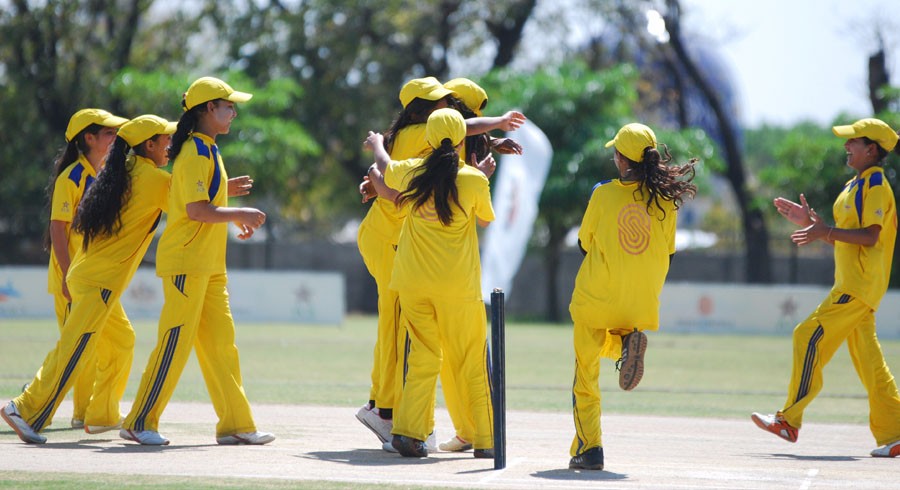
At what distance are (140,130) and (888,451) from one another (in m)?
5.36

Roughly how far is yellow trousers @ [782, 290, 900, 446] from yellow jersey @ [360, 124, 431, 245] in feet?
9.30

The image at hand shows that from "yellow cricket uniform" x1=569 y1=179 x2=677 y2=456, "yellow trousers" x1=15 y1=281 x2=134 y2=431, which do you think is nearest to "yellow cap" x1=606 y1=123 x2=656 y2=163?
"yellow cricket uniform" x1=569 y1=179 x2=677 y2=456

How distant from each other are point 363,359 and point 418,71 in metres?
22.4

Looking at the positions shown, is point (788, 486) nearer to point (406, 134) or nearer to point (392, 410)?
point (392, 410)

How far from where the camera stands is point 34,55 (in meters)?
34.0

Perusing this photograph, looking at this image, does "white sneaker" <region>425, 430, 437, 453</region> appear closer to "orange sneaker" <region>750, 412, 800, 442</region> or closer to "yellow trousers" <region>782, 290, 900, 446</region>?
"orange sneaker" <region>750, 412, 800, 442</region>

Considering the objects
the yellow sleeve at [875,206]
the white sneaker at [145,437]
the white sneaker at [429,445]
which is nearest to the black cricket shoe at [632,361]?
the white sneaker at [429,445]

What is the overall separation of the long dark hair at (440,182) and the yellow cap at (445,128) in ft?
0.10

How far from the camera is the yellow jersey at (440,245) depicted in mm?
7395

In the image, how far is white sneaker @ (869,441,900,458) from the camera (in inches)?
326

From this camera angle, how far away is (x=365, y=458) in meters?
7.57

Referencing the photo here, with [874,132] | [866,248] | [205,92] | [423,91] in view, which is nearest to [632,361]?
[423,91]

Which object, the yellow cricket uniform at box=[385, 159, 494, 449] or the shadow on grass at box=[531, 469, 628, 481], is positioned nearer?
the shadow on grass at box=[531, 469, 628, 481]

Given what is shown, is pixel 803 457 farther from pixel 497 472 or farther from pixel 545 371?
pixel 545 371
